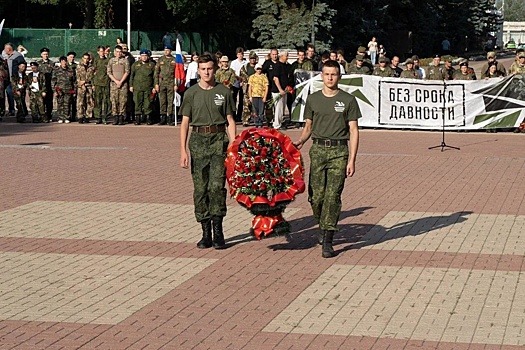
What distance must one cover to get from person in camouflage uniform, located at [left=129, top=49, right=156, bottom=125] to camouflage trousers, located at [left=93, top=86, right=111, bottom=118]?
696 mm

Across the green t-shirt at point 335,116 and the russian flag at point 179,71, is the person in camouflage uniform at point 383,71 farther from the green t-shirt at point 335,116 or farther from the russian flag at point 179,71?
the green t-shirt at point 335,116

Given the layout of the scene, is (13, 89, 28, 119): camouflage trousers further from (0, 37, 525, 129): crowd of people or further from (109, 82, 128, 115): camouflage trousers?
(109, 82, 128, 115): camouflage trousers

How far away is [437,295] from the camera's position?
9430 millimetres

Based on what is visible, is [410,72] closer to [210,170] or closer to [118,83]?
[118,83]

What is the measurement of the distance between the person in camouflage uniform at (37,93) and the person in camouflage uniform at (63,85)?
1.02 feet

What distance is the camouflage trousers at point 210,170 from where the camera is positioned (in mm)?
11414

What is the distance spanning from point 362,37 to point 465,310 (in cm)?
4855

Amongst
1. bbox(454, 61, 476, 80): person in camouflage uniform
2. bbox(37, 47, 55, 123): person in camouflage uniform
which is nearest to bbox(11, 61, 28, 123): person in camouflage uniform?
bbox(37, 47, 55, 123): person in camouflage uniform

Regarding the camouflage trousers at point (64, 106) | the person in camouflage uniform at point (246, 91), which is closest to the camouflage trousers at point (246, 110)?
the person in camouflage uniform at point (246, 91)

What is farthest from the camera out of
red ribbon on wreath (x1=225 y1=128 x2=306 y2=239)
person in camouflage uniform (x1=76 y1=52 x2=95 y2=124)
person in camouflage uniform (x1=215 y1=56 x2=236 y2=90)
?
person in camouflage uniform (x1=76 y1=52 x2=95 y2=124)

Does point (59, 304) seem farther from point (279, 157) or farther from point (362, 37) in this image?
point (362, 37)

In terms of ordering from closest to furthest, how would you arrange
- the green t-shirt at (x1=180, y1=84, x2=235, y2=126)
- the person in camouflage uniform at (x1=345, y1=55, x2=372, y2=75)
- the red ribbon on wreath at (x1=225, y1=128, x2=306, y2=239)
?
the red ribbon on wreath at (x1=225, y1=128, x2=306, y2=239), the green t-shirt at (x1=180, y1=84, x2=235, y2=126), the person in camouflage uniform at (x1=345, y1=55, x2=372, y2=75)

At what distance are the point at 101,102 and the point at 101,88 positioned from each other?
0.38 metres

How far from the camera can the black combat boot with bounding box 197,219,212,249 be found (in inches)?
455
